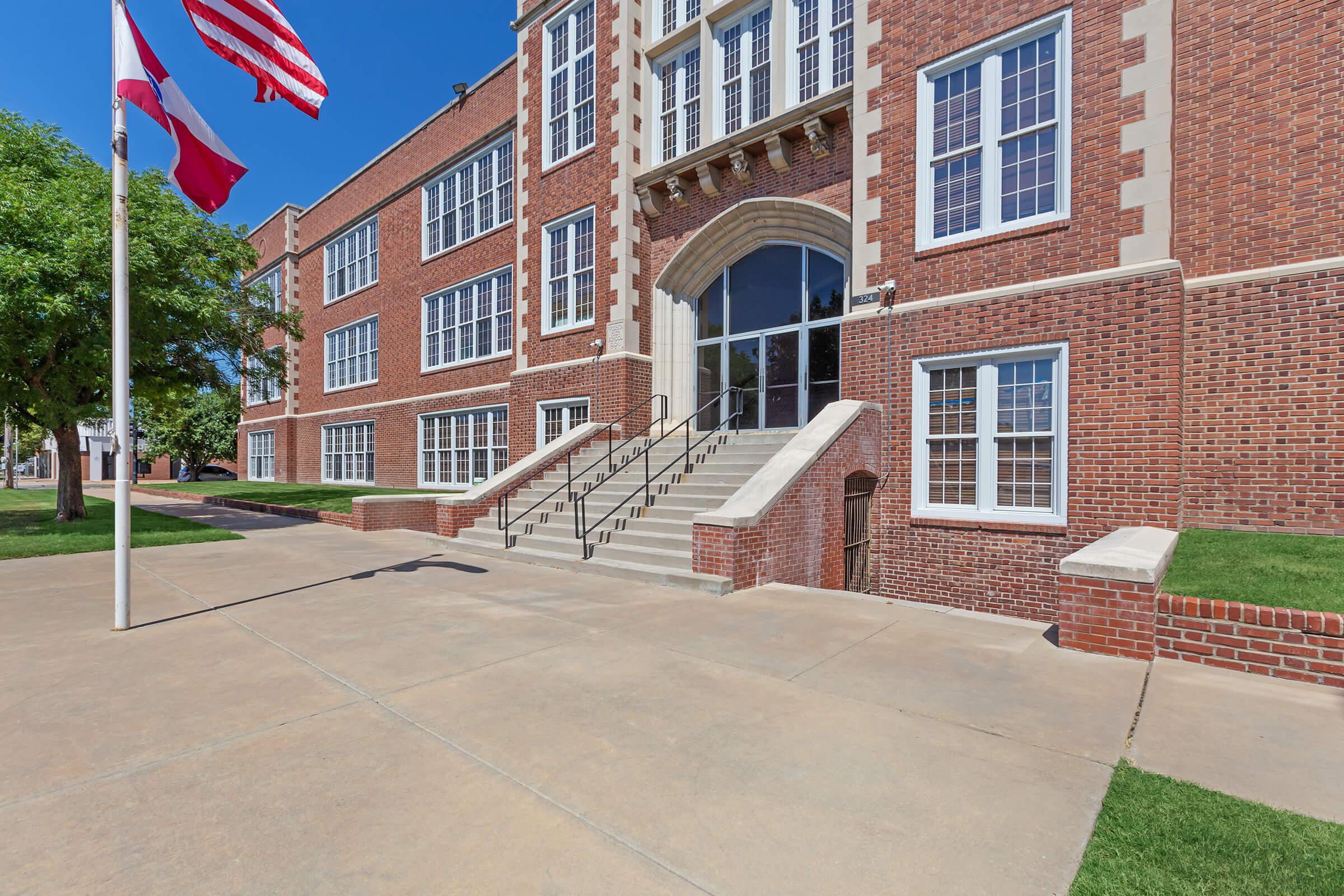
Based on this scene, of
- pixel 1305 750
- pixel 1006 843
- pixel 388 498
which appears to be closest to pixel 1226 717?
pixel 1305 750

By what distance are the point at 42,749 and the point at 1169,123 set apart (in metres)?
11.8

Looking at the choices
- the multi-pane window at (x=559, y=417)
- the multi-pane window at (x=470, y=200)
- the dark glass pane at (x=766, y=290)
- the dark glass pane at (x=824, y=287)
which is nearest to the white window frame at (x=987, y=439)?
the dark glass pane at (x=824, y=287)

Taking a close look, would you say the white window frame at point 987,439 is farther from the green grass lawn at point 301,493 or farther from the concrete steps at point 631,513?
the green grass lawn at point 301,493

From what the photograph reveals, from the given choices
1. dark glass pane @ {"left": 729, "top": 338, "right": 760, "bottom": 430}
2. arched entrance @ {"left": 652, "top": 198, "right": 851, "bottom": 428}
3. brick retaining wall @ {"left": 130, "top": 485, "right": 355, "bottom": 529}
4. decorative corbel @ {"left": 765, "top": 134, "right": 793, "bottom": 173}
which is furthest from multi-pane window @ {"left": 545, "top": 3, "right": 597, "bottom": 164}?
brick retaining wall @ {"left": 130, "top": 485, "right": 355, "bottom": 529}

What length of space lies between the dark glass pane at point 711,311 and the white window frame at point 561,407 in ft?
10.0

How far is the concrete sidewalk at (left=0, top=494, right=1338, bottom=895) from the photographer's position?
2.46 m

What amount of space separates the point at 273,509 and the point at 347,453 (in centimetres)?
783

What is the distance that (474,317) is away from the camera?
19562mm

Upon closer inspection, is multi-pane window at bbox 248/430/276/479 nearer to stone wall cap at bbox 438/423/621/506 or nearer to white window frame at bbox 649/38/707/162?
stone wall cap at bbox 438/423/621/506

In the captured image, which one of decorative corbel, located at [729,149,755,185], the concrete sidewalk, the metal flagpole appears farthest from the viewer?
decorative corbel, located at [729,149,755,185]

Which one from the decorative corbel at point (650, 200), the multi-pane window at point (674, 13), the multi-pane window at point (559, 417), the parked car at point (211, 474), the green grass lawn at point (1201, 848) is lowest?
the parked car at point (211, 474)

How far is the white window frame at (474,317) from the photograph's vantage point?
60.2ft

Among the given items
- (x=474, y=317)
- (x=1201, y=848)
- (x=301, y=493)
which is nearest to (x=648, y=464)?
(x=1201, y=848)

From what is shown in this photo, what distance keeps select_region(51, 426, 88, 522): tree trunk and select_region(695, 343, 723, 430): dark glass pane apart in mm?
14197
